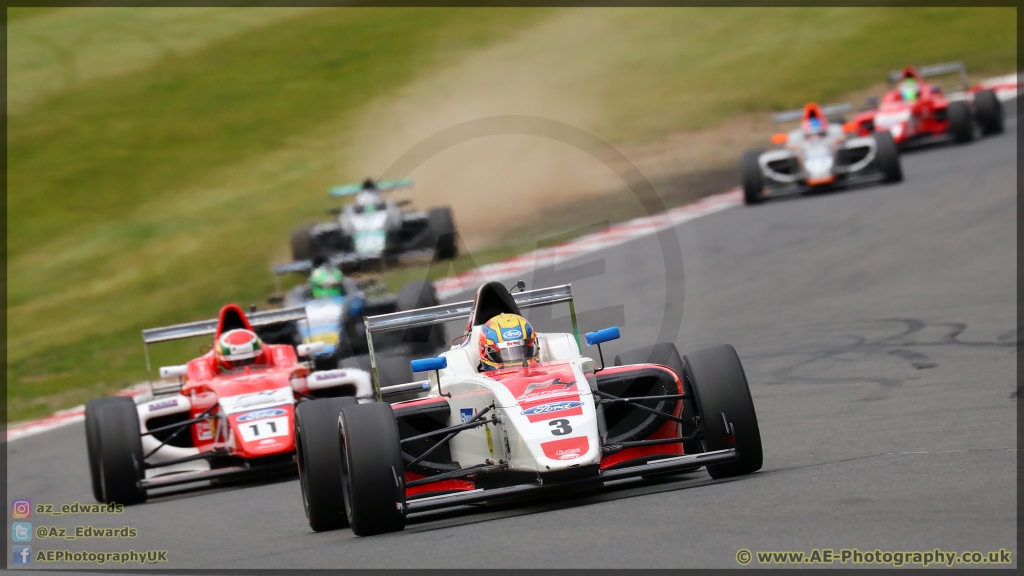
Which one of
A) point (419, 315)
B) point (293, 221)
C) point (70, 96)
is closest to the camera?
point (419, 315)

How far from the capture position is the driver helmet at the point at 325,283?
16.4m

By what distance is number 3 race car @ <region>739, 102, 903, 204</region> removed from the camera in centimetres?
2216

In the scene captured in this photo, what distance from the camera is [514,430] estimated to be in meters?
8.05

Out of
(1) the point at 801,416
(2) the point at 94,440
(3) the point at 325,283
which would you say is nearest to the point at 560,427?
(1) the point at 801,416

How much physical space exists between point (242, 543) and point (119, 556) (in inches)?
32.3

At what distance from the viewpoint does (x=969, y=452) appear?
7.94m

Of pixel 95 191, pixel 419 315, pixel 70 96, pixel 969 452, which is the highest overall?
pixel 70 96

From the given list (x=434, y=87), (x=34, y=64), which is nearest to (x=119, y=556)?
(x=434, y=87)

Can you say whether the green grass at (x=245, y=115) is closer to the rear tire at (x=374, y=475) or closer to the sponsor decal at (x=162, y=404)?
the sponsor decal at (x=162, y=404)

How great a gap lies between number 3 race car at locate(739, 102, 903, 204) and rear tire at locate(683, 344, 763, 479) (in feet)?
47.4

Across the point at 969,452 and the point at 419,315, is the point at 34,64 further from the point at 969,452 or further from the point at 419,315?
the point at 969,452

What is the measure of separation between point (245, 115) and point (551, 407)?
34.4 meters

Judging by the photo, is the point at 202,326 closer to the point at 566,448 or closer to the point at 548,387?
the point at 548,387

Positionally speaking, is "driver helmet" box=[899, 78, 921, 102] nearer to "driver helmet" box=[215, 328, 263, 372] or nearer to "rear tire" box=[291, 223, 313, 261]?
"rear tire" box=[291, 223, 313, 261]
